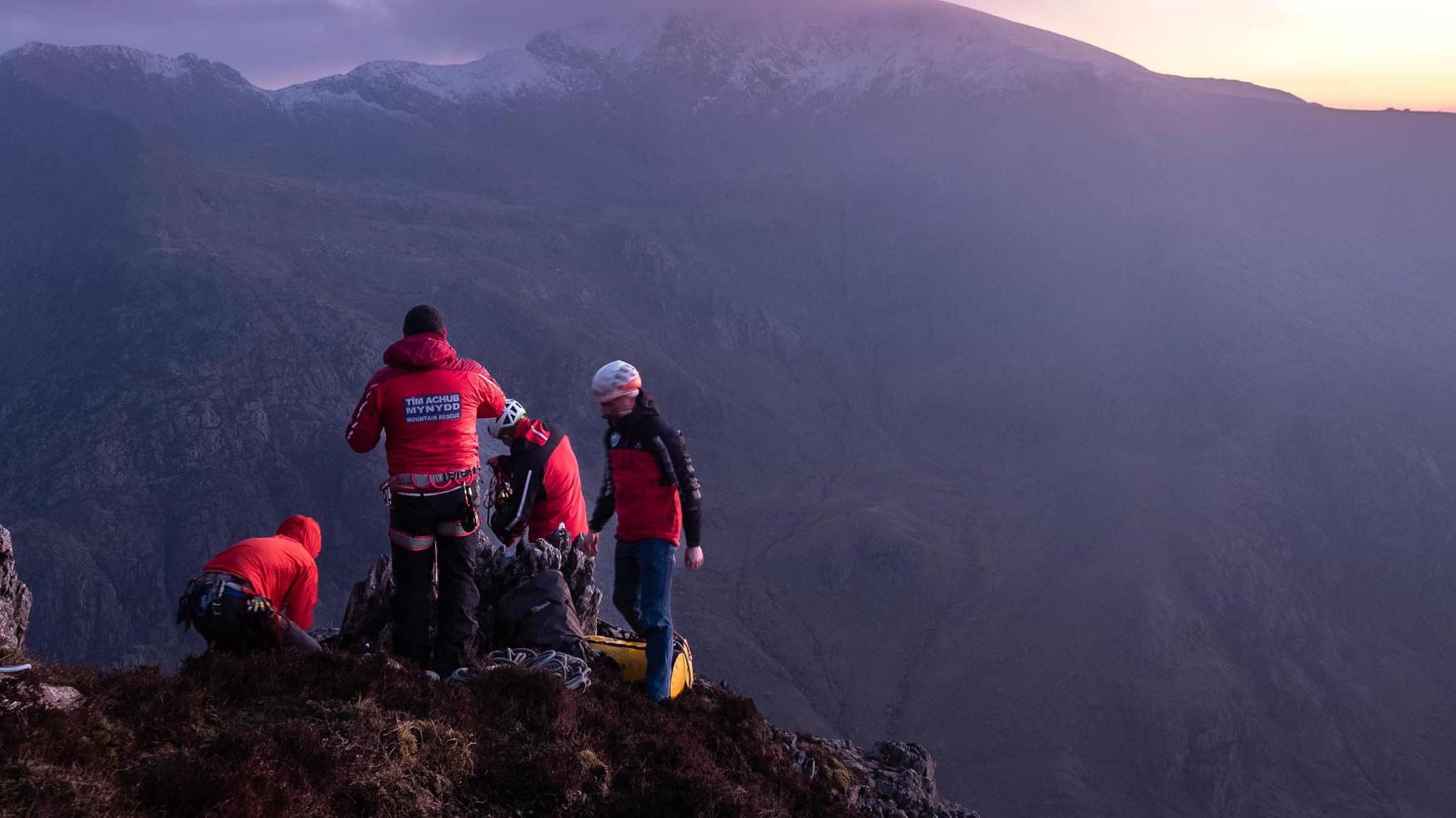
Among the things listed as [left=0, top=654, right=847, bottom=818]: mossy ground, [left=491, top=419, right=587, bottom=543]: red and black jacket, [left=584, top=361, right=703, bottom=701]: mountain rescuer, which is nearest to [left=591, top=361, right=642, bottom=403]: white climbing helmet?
[left=584, top=361, right=703, bottom=701]: mountain rescuer

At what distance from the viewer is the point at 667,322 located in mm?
151750

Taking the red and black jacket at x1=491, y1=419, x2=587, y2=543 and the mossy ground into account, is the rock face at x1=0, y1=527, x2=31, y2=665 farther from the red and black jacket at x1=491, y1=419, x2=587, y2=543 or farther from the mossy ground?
the red and black jacket at x1=491, y1=419, x2=587, y2=543

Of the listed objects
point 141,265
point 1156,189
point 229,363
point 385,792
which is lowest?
point 229,363

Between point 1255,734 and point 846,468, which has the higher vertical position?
point 846,468

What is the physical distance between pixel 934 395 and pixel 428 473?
137818mm

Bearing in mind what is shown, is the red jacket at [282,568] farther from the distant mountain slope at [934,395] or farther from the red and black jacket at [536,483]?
the distant mountain slope at [934,395]

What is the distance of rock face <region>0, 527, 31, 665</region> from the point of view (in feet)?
28.4

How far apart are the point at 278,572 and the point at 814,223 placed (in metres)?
182

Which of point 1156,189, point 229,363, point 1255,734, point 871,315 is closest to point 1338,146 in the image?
point 1156,189

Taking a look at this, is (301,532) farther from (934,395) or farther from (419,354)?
(934,395)

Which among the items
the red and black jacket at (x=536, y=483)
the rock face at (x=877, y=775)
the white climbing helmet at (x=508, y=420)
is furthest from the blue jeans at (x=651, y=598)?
the rock face at (x=877, y=775)

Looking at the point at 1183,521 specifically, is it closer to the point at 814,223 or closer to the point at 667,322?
the point at 667,322

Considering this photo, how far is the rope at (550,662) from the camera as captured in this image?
378 inches

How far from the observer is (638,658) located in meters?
10.9
